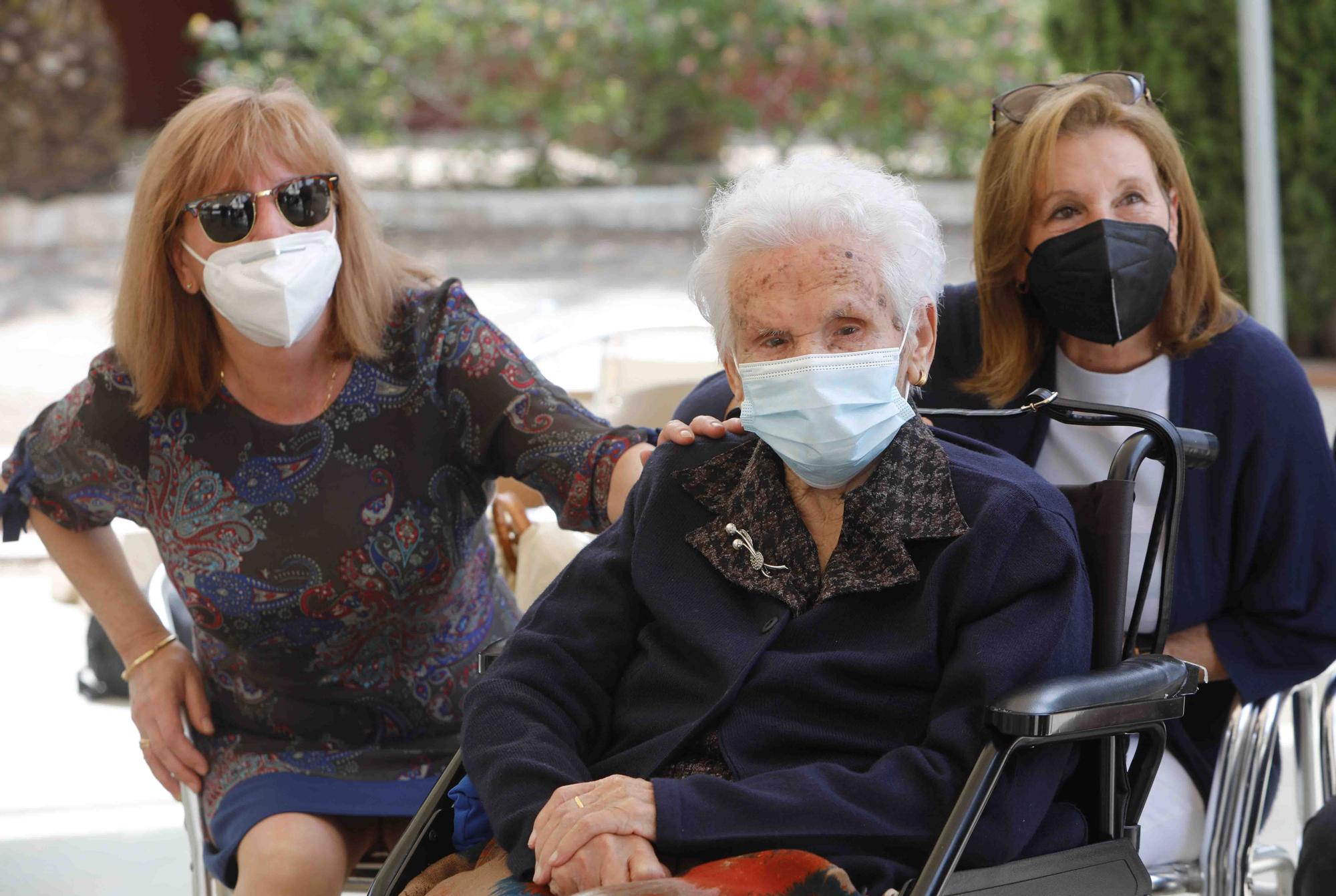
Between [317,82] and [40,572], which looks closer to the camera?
[40,572]

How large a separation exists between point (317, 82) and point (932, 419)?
32.2 ft

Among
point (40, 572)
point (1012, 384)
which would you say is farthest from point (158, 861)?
point (40, 572)

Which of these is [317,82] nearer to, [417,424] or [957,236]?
[957,236]

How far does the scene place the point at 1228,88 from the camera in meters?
7.51

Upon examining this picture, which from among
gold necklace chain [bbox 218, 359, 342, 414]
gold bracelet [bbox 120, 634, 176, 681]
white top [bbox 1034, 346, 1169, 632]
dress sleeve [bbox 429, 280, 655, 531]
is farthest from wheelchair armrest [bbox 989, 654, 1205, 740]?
gold bracelet [bbox 120, 634, 176, 681]

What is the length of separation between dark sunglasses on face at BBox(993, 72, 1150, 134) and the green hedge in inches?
212

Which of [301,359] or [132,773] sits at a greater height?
[301,359]

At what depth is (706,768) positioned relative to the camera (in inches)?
70.4

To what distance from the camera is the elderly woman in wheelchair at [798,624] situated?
1.62m

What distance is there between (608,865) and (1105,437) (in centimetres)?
112

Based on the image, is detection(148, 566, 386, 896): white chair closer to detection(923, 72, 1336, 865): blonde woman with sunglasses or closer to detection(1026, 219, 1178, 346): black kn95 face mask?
detection(923, 72, 1336, 865): blonde woman with sunglasses

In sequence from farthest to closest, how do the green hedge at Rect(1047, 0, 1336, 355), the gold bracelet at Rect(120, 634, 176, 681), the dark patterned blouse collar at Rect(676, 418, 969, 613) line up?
1. the green hedge at Rect(1047, 0, 1336, 355)
2. the gold bracelet at Rect(120, 634, 176, 681)
3. the dark patterned blouse collar at Rect(676, 418, 969, 613)

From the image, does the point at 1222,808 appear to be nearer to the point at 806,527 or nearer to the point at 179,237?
the point at 806,527

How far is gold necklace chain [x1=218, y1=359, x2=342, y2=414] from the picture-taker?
2281 mm
